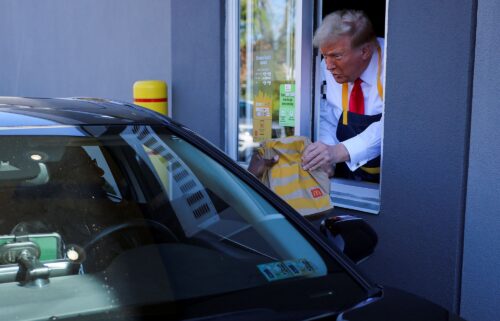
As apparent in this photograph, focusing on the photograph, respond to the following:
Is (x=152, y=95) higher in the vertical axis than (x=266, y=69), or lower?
lower

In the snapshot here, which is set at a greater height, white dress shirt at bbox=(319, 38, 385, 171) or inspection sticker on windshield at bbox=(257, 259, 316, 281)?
white dress shirt at bbox=(319, 38, 385, 171)

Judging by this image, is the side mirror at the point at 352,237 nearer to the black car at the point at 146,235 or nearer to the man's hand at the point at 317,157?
the black car at the point at 146,235

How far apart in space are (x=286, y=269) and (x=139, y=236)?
A: 1.88 ft

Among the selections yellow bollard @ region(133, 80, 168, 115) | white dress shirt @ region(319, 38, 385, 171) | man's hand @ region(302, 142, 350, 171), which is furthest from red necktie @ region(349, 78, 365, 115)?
yellow bollard @ region(133, 80, 168, 115)

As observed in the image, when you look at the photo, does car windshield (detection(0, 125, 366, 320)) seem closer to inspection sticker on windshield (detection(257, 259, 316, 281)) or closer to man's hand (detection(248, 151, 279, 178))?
inspection sticker on windshield (detection(257, 259, 316, 281))

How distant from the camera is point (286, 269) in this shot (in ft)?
6.74

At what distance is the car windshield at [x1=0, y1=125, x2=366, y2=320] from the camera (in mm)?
1826

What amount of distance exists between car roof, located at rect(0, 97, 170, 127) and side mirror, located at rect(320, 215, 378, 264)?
2.43 ft

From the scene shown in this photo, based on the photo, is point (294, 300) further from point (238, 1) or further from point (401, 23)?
point (238, 1)

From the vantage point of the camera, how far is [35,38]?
30.1 feet

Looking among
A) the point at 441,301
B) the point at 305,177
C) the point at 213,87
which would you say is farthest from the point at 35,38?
the point at 441,301

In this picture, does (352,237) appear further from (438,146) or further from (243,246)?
(438,146)

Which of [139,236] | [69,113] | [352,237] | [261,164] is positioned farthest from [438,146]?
[69,113]

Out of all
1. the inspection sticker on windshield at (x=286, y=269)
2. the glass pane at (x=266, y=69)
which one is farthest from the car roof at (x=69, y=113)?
the glass pane at (x=266, y=69)
